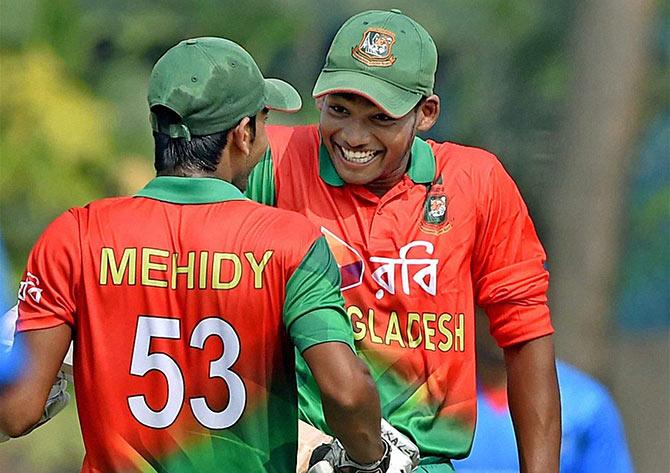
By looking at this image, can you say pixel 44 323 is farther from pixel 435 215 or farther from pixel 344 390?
pixel 435 215

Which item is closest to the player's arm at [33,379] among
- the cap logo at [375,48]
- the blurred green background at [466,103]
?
the cap logo at [375,48]

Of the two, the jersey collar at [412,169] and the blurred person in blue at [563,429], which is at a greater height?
the jersey collar at [412,169]

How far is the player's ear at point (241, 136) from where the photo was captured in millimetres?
2975

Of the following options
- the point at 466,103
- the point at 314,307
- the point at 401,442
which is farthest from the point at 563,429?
the point at 466,103

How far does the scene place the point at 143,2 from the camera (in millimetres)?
6535

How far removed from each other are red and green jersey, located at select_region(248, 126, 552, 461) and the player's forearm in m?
0.06

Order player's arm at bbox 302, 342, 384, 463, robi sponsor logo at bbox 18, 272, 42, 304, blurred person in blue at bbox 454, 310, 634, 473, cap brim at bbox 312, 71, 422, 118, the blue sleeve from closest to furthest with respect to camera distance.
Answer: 1. player's arm at bbox 302, 342, 384, 463
2. robi sponsor logo at bbox 18, 272, 42, 304
3. cap brim at bbox 312, 71, 422, 118
4. blurred person in blue at bbox 454, 310, 634, 473
5. the blue sleeve

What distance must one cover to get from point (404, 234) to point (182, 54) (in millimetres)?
711

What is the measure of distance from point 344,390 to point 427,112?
0.90 meters

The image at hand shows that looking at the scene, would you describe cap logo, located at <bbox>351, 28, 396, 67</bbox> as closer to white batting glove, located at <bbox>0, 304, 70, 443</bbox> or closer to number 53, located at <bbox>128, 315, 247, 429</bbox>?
number 53, located at <bbox>128, 315, 247, 429</bbox>

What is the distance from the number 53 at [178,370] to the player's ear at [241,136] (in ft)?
1.23

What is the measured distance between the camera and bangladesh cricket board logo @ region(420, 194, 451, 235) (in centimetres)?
338

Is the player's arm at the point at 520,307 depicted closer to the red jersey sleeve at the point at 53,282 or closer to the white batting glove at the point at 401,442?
the white batting glove at the point at 401,442

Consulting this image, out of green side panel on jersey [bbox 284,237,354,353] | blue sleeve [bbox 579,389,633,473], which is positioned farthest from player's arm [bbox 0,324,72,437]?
blue sleeve [bbox 579,389,633,473]
